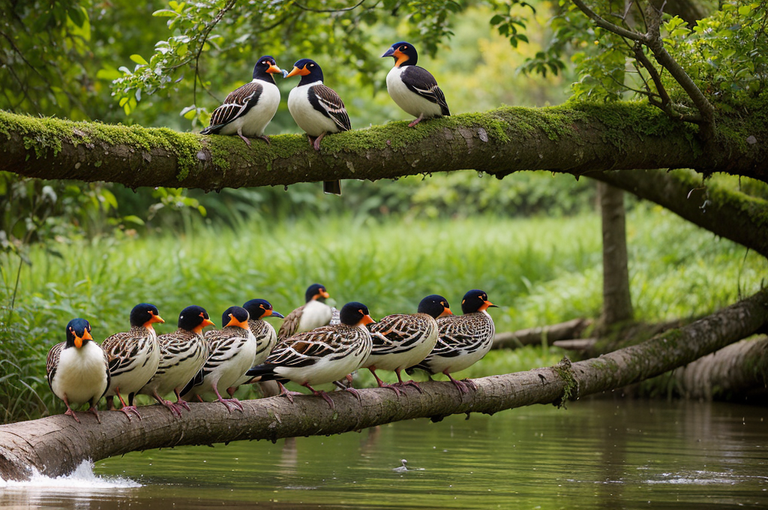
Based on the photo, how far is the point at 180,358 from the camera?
16.7ft

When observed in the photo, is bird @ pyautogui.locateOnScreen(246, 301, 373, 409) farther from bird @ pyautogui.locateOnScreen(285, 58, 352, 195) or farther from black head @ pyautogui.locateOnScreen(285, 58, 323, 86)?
black head @ pyautogui.locateOnScreen(285, 58, 323, 86)

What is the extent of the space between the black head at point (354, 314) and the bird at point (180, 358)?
2.92 ft

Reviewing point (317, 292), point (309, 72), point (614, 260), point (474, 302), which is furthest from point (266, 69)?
point (614, 260)

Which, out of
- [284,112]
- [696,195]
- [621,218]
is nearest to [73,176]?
[696,195]

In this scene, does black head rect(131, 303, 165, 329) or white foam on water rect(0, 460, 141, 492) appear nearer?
white foam on water rect(0, 460, 141, 492)

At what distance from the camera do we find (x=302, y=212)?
76.7ft

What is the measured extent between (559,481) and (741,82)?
3232 millimetres

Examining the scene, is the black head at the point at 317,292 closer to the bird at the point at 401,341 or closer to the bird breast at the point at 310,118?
the bird at the point at 401,341

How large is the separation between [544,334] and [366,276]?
9.12ft

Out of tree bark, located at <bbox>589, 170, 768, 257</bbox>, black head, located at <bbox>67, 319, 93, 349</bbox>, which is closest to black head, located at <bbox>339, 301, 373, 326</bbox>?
black head, located at <bbox>67, 319, 93, 349</bbox>

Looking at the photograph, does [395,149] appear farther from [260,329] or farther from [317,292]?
[317,292]

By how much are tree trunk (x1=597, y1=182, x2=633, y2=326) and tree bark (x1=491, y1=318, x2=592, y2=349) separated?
2.14ft

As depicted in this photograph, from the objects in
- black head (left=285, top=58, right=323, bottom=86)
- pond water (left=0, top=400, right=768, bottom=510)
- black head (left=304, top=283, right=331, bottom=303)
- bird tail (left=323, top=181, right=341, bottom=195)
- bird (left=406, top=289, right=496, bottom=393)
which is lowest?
pond water (left=0, top=400, right=768, bottom=510)

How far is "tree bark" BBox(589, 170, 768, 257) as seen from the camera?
835cm
